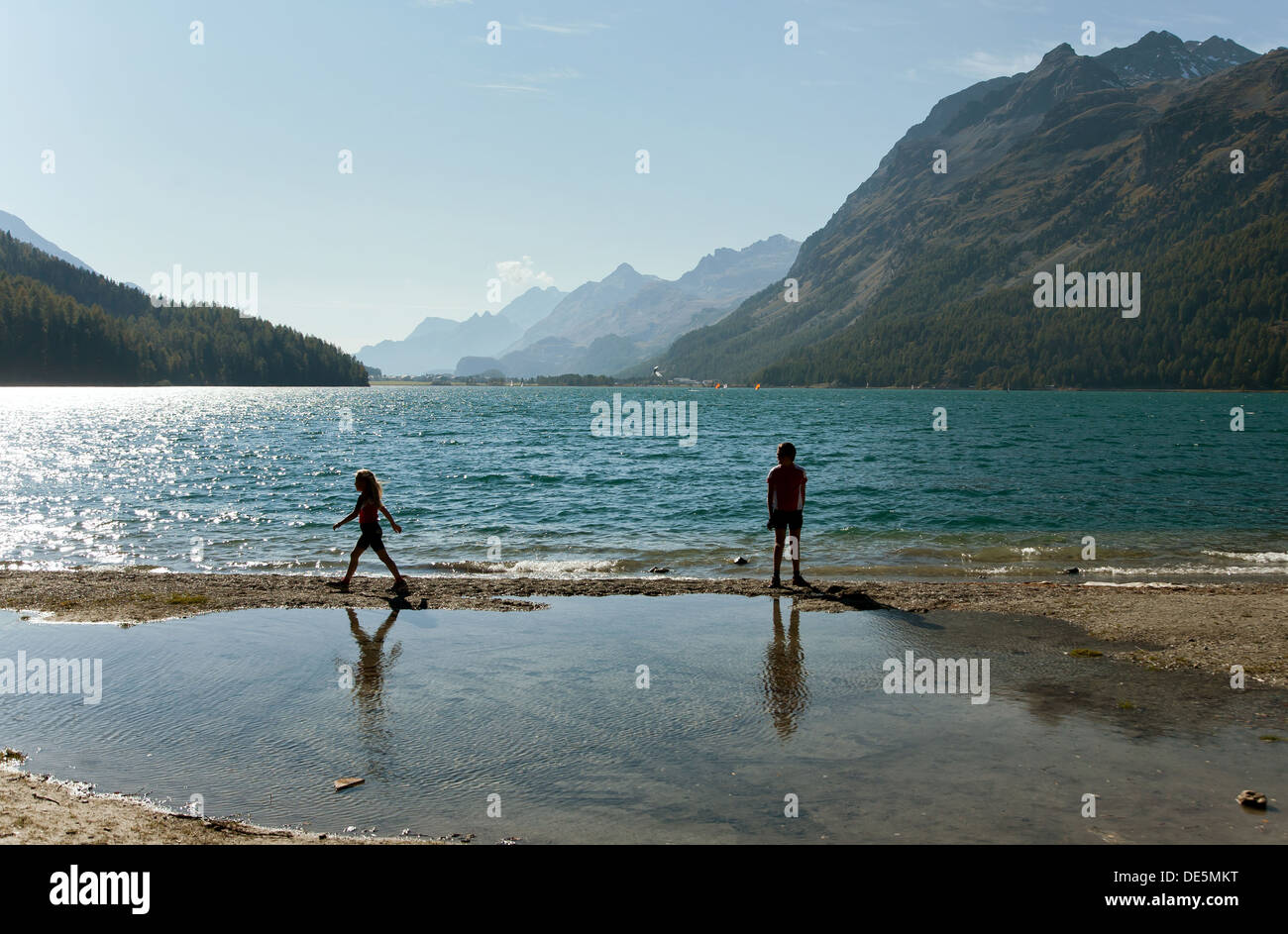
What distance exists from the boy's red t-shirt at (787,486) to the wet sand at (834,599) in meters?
1.92

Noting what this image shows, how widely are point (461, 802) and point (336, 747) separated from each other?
2.12 m

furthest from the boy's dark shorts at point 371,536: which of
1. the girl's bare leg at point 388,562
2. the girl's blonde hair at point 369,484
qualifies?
the girl's blonde hair at point 369,484

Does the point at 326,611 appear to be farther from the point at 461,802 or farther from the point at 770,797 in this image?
the point at 770,797

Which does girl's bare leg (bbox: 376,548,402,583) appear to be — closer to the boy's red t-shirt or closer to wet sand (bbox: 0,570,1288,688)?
wet sand (bbox: 0,570,1288,688)

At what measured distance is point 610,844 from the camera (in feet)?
22.3

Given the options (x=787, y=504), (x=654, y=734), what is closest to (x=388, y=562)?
(x=787, y=504)

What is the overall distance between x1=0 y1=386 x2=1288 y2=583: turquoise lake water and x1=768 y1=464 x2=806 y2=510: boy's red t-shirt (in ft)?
12.0

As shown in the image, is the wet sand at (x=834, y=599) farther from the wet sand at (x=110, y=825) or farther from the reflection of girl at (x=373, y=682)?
the wet sand at (x=110, y=825)

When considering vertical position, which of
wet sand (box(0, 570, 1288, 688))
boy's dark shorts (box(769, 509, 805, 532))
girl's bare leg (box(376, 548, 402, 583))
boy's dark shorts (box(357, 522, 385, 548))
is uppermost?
boy's dark shorts (box(769, 509, 805, 532))

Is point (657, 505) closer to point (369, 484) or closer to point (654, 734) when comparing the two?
point (369, 484)

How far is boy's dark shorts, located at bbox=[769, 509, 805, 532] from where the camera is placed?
18.3m

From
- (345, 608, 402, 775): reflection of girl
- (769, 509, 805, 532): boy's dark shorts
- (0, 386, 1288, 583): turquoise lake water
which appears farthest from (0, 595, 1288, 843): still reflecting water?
(0, 386, 1288, 583): turquoise lake water
